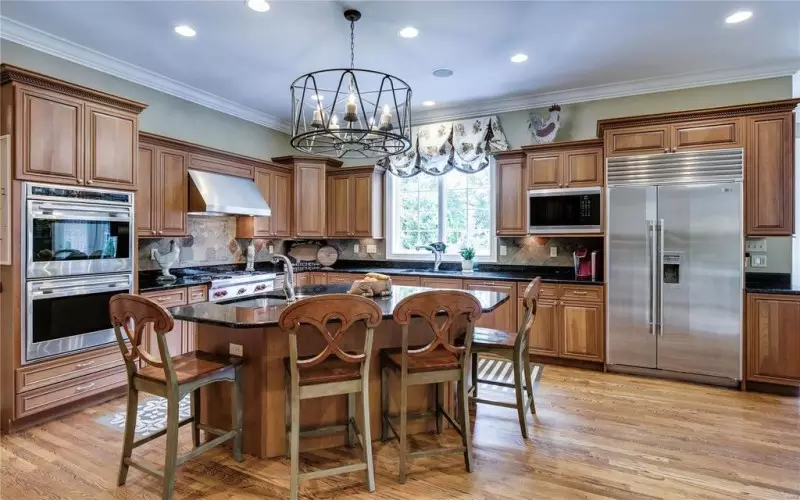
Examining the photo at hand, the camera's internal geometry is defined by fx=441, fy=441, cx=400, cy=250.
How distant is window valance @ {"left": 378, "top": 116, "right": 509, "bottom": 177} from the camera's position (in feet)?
17.3

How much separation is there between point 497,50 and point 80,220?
355 centimetres

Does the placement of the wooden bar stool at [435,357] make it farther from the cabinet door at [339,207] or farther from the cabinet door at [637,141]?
the cabinet door at [339,207]

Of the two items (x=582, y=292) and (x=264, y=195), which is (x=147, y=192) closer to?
(x=264, y=195)

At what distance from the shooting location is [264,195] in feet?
18.1

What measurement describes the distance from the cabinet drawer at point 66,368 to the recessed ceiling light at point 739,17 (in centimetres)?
532

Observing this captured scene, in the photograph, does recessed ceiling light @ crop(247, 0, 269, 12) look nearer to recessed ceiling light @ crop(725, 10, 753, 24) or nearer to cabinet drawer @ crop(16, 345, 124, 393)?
cabinet drawer @ crop(16, 345, 124, 393)

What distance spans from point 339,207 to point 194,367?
392 centimetres

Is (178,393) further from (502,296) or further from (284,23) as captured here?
(284,23)

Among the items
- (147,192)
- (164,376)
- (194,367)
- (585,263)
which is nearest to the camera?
(164,376)

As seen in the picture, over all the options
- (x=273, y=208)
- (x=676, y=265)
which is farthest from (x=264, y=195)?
(x=676, y=265)

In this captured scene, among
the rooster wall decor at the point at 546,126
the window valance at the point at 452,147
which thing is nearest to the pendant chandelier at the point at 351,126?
the window valance at the point at 452,147

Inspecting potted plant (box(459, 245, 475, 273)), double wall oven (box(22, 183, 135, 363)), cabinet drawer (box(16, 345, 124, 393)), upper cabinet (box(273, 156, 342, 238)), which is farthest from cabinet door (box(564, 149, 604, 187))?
cabinet drawer (box(16, 345, 124, 393))

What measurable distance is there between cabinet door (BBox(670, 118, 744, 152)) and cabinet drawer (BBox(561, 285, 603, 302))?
145 centimetres

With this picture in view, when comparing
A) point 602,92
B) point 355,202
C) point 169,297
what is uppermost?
point 602,92
